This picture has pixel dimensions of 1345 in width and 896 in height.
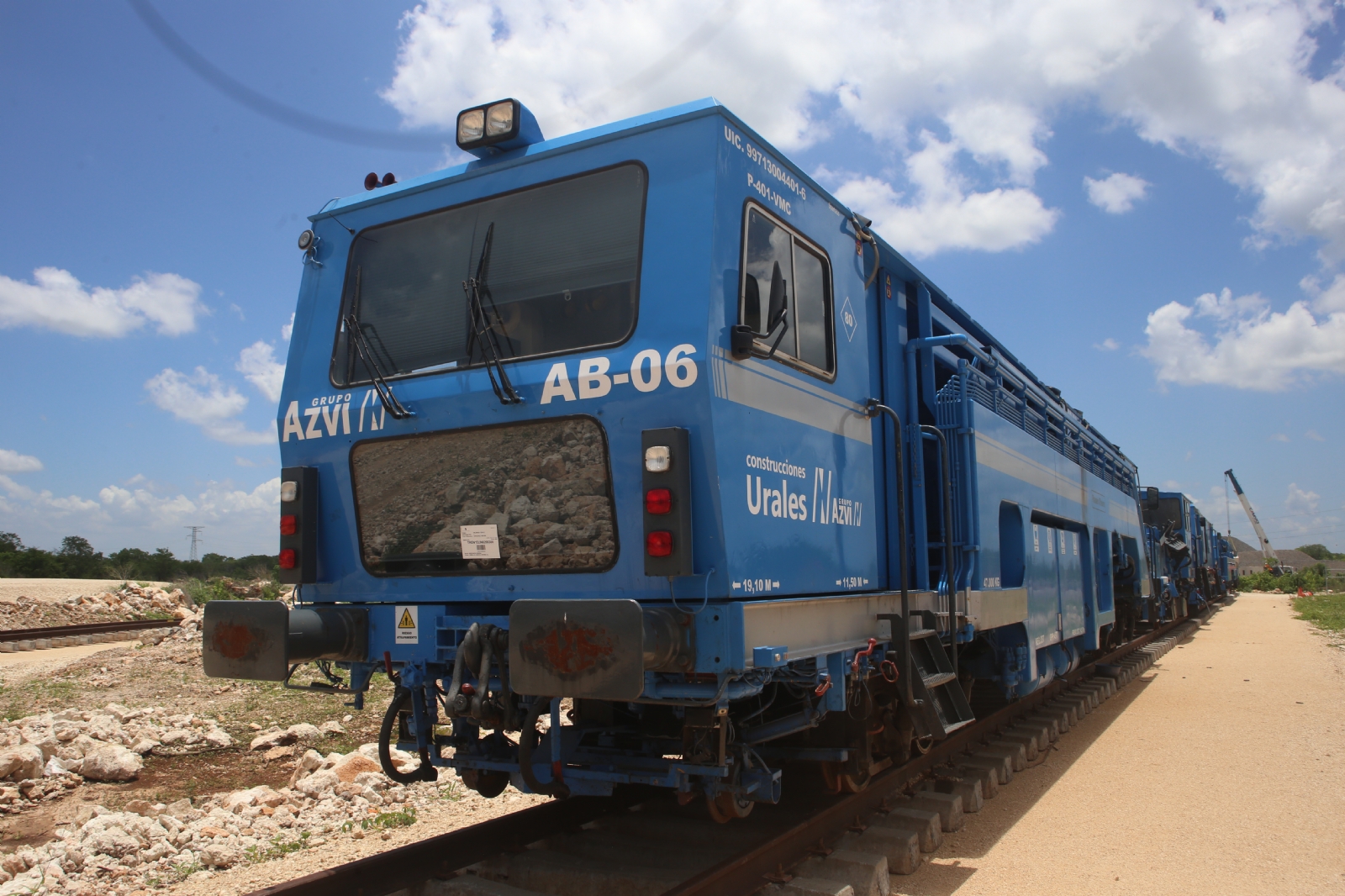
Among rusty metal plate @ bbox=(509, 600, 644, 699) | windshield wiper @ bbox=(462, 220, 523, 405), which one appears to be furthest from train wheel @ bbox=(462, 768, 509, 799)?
windshield wiper @ bbox=(462, 220, 523, 405)

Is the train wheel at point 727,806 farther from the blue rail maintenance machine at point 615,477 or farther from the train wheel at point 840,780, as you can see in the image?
the train wheel at point 840,780

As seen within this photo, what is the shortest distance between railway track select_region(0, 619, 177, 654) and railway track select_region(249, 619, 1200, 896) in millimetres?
17080

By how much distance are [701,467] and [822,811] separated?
2260 millimetres

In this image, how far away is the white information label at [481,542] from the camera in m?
4.09

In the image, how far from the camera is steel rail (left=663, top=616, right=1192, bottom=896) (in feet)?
12.8

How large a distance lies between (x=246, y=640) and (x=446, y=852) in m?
1.39

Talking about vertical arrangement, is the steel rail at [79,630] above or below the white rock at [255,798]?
above

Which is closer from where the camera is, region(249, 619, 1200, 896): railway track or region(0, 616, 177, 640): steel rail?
region(249, 619, 1200, 896): railway track

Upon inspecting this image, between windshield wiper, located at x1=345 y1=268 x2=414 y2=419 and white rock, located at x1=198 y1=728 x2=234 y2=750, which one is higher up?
windshield wiper, located at x1=345 y1=268 x2=414 y2=419

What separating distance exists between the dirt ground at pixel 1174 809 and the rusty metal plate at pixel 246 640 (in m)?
3.16

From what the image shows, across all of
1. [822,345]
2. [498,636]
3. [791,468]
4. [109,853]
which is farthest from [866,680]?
[109,853]

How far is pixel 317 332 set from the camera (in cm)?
489

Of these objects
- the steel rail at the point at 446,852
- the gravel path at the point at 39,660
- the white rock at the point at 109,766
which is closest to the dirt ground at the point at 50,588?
the gravel path at the point at 39,660

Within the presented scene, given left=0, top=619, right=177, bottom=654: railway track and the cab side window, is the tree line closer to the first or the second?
left=0, top=619, right=177, bottom=654: railway track
